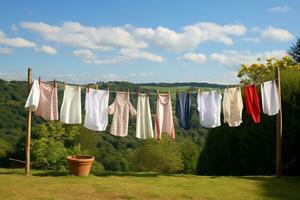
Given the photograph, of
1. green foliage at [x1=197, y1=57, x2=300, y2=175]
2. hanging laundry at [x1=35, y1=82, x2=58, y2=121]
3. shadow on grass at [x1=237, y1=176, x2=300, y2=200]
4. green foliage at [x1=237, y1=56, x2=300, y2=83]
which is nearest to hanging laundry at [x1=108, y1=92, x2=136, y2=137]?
hanging laundry at [x1=35, y1=82, x2=58, y2=121]

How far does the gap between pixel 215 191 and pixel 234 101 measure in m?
3.18

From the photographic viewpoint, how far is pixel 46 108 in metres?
10.3

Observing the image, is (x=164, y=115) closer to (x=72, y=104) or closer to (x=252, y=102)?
(x=252, y=102)

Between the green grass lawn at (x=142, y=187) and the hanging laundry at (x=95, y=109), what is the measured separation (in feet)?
4.72

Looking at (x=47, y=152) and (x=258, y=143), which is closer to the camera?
(x=258, y=143)

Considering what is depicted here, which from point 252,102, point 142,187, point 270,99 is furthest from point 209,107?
point 142,187

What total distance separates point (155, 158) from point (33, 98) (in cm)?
2943

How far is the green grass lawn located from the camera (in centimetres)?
827

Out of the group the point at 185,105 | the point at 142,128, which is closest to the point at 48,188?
the point at 142,128

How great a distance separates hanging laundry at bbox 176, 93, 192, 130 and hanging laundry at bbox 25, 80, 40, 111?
4.20 meters

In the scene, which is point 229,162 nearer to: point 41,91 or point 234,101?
point 234,101

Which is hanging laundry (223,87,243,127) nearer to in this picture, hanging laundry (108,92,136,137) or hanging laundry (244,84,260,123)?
hanging laundry (244,84,260,123)

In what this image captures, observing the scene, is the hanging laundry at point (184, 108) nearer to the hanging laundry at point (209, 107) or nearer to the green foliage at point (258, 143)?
the hanging laundry at point (209, 107)

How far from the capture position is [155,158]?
3850 centimetres
